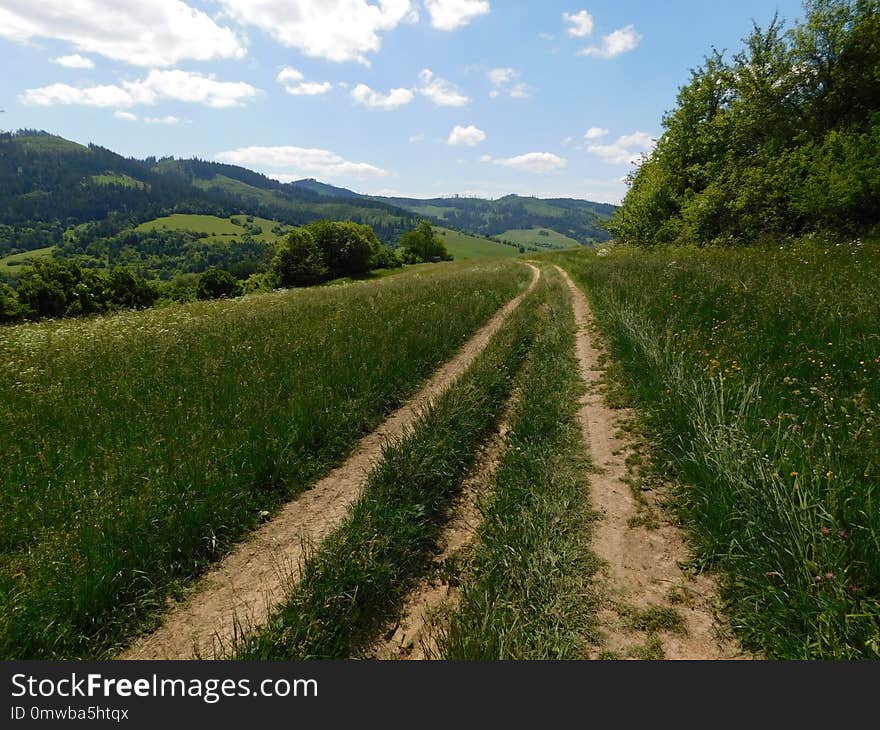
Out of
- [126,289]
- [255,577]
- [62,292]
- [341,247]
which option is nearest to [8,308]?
[62,292]

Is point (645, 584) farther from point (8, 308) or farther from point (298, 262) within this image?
point (298, 262)

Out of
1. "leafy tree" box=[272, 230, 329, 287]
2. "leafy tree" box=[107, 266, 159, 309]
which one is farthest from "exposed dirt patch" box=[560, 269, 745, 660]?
"leafy tree" box=[272, 230, 329, 287]

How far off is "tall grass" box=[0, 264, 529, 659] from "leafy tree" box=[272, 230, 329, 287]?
2730 inches

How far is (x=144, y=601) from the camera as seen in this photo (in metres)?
3.37

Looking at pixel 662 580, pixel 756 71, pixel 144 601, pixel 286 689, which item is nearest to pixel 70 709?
pixel 144 601

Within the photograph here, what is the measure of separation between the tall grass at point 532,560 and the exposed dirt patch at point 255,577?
1.58 m

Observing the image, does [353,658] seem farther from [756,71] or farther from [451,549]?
[756,71]

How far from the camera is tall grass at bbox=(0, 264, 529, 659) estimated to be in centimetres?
330

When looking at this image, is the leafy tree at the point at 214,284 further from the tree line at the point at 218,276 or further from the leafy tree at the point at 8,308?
the leafy tree at the point at 8,308

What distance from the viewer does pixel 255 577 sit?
Result: 373 cm

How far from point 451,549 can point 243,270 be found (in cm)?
15149

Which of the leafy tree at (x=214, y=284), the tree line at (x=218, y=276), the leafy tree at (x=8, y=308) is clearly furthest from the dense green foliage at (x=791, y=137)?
the leafy tree at (x=214, y=284)

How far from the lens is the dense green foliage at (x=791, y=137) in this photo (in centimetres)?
1917

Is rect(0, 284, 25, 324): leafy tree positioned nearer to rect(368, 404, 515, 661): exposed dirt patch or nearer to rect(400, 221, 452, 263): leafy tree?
rect(368, 404, 515, 661): exposed dirt patch
